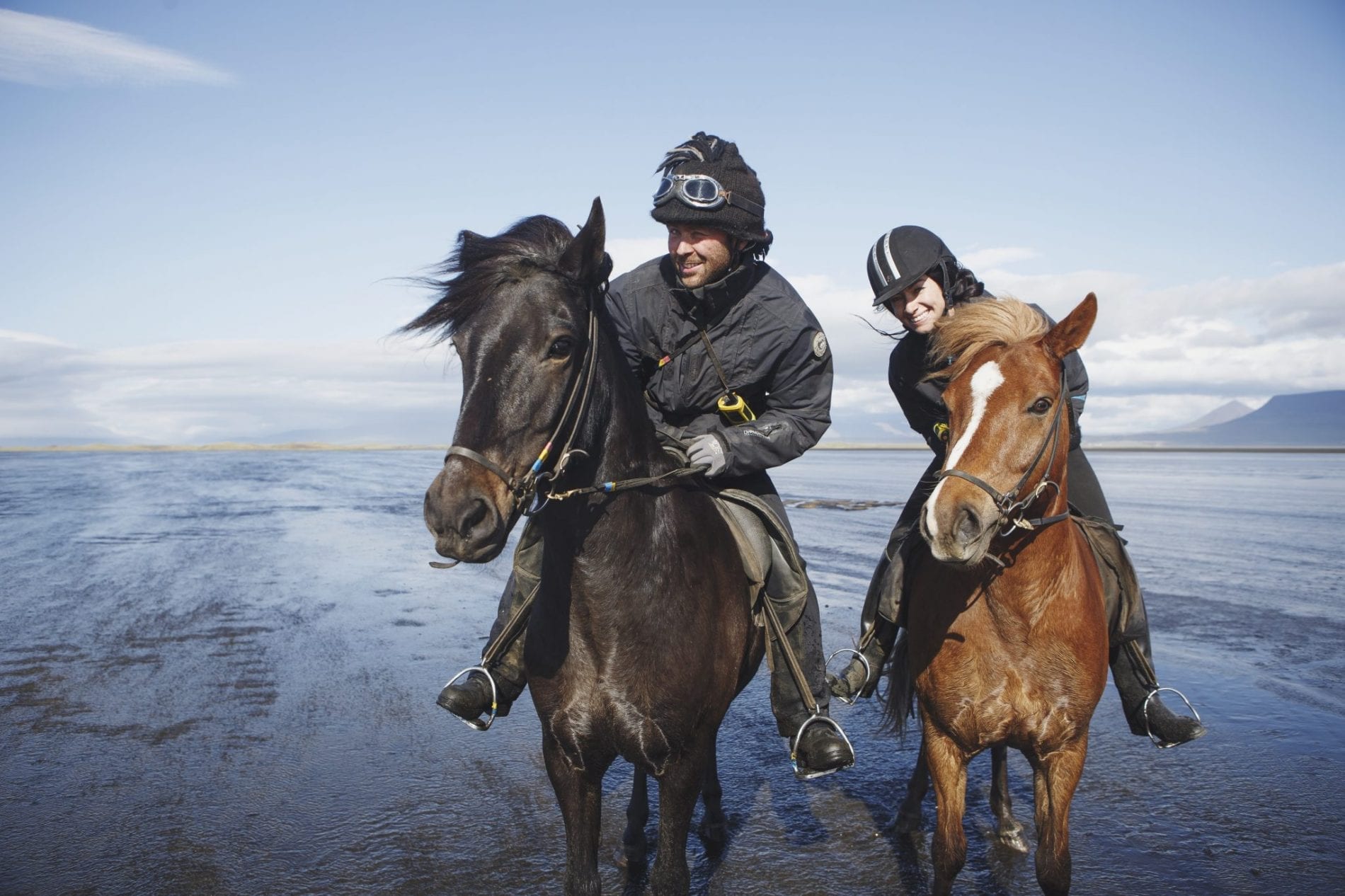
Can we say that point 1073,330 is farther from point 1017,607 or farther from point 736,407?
point 736,407

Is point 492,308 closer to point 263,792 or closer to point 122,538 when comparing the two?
point 263,792

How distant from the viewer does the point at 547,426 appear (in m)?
3.24

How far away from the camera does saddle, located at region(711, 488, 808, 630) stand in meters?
4.50

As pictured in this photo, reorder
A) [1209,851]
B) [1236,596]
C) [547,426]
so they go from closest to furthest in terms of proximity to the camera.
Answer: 1. [547,426]
2. [1209,851]
3. [1236,596]

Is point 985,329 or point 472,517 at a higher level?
point 985,329

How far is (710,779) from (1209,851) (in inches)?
111

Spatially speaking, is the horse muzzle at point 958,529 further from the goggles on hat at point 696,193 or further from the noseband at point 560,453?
the goggles on hat at point 696,193

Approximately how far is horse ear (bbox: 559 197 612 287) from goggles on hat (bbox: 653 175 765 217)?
94 cm

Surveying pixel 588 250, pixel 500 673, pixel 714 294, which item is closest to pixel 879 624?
pixel 714 294

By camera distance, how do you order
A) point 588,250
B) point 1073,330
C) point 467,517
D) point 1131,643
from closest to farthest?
point 467,517
point 588,250
point 1073,330
point 1131,643

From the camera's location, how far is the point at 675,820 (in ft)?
12.8

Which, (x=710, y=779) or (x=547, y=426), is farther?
(x=710, y=779)

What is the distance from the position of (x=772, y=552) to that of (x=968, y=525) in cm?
115

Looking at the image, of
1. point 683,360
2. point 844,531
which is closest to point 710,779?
point 683,360
